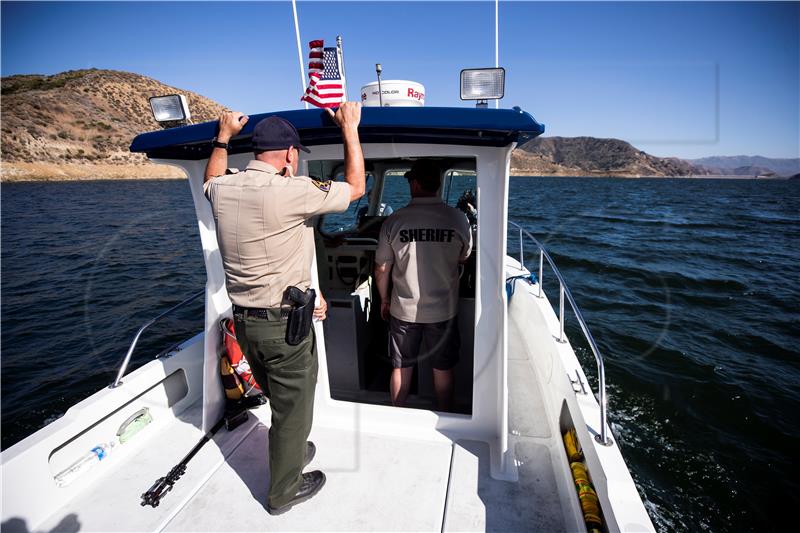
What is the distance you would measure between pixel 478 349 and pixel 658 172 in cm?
18324

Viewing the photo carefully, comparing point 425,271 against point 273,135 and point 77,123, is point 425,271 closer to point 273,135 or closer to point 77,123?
point 273,135

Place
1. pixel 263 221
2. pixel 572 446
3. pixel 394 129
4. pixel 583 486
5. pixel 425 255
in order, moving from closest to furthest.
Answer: pixel 263 221, pixel 583 486, pixel 394 129, pixel 572 446, pixel 425 255

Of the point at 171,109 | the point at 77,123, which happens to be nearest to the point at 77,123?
the point at 77,123

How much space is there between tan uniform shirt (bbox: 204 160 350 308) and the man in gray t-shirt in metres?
0.79

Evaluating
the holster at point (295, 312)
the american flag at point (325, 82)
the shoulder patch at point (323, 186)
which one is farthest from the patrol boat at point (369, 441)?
the holster at point (295, 312)

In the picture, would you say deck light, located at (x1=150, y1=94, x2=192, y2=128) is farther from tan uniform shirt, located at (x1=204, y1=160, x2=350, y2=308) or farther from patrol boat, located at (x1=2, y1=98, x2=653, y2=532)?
tan uniform shirt, located at (x1=204, y1=160, x2=350, y2=308)

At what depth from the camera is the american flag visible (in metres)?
2.62

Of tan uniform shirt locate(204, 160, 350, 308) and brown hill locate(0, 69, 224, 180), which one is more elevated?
brown hill locate(0, 69, 224, 180)

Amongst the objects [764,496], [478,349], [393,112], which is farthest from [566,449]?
[764,496]

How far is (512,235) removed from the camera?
58.4ft

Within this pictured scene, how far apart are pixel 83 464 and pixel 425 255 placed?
2.62m

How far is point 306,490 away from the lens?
2.40 meters

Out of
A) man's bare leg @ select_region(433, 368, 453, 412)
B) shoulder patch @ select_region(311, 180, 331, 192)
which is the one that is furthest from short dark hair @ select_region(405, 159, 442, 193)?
man's bare leg @ select_region(433, 368, 453, 412)

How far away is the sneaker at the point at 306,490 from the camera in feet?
7.53
